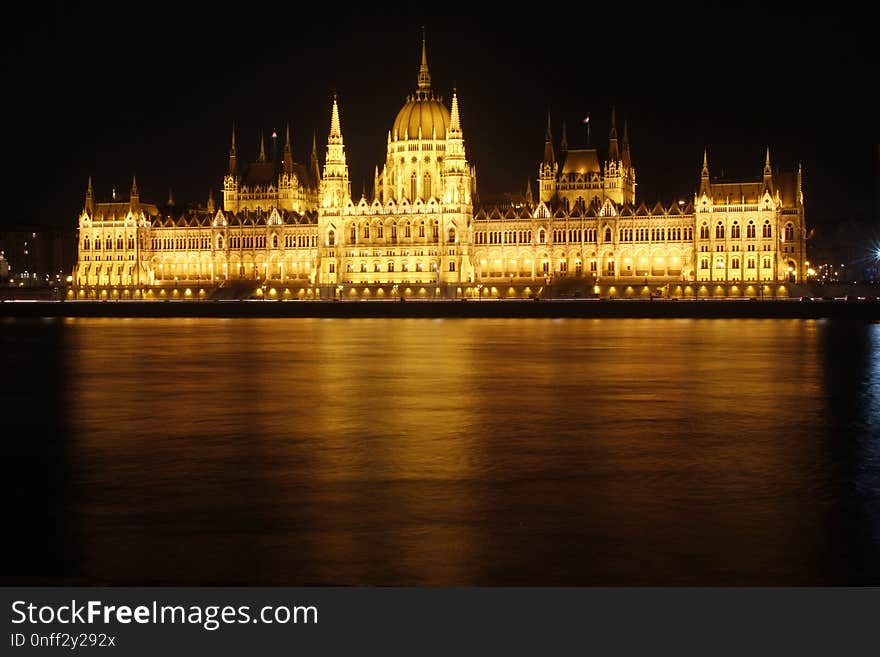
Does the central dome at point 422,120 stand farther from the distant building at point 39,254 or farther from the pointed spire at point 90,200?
the distant building at point 39,254

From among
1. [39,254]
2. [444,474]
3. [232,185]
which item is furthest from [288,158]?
[444,474]

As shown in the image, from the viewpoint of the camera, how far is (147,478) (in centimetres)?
1529

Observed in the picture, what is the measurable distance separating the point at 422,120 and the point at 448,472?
336 ft

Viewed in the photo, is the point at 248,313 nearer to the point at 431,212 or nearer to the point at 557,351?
the point at 431,212

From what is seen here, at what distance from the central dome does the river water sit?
8331cm

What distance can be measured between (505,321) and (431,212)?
131 ft

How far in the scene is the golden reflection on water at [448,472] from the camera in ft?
36.2

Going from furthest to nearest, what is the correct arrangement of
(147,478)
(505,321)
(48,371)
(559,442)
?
(505,321)
(48,371)
(559,442)
(147,478)

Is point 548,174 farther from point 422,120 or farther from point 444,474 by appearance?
point 444,474

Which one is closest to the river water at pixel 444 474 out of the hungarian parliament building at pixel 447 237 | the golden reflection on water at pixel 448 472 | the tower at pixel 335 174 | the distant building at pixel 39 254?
the golden reflection on water at pixel 448 472

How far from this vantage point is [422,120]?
379 ft

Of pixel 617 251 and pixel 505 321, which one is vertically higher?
pixel 617 251
